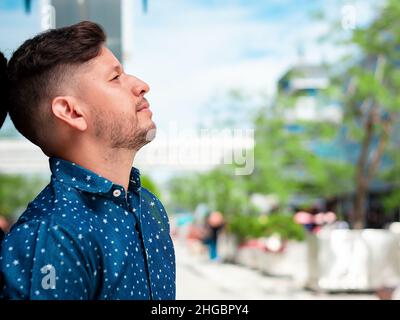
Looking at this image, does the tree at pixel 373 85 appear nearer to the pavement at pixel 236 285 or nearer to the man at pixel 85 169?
the pavement at pixel 236 285

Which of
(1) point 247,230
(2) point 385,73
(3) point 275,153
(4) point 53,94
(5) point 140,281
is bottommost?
(1) point 247,230

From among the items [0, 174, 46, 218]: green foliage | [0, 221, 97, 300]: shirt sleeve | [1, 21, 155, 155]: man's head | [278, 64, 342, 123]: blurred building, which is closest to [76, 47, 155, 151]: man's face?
[1, 21, 155, 155]: man's head

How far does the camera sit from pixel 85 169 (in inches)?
47.2

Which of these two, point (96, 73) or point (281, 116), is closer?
point (96, 73)

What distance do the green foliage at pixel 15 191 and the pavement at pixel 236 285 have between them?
51.3 feet

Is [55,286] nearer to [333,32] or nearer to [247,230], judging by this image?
[333,32]

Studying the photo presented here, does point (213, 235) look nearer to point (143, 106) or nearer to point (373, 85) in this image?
point (373, 85)

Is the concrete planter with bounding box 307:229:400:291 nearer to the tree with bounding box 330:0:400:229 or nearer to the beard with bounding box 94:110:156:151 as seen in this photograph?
the tree with bounding box 330:0:400:229

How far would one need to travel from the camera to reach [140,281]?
1.16m

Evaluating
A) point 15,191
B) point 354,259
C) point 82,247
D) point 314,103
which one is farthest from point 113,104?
point 15,191

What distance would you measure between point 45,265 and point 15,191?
34236mm

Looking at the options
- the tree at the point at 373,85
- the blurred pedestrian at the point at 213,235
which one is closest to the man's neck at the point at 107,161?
the tree at the point at 373,85

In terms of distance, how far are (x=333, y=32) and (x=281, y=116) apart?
4.46 meters

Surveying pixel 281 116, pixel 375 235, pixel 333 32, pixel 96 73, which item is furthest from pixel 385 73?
pixel 96 73
